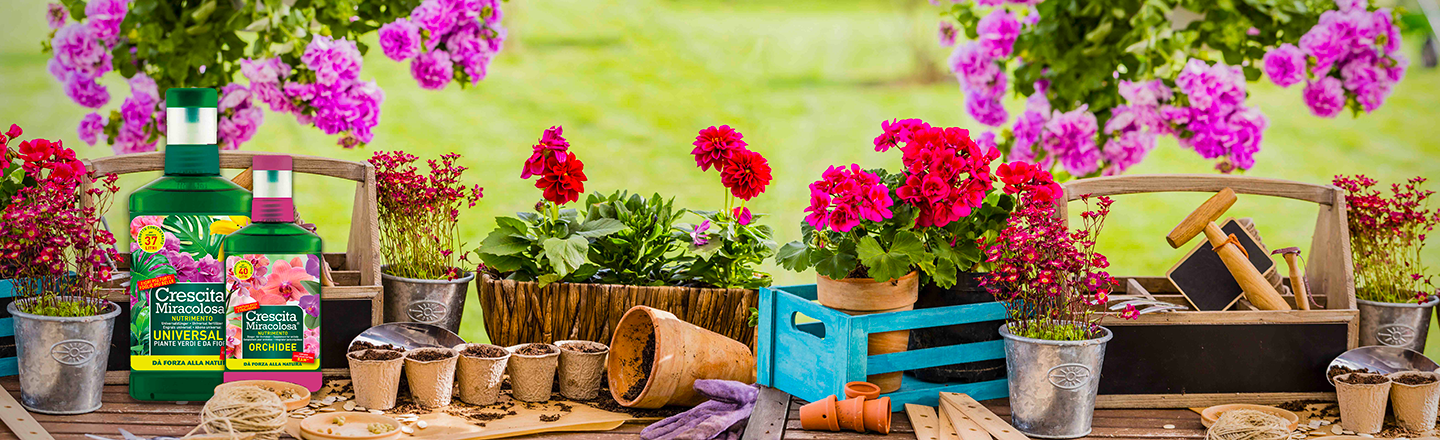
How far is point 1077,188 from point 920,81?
16.9 ft

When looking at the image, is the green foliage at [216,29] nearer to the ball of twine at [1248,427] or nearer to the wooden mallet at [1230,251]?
the wooden mallet at [1230,251]

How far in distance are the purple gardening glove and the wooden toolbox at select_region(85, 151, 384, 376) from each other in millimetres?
584

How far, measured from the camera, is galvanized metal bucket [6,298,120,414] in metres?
1.61

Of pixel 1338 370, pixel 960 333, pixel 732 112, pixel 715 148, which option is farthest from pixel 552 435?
pixel 732 112

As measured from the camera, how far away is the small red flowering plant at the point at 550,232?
1.86 m

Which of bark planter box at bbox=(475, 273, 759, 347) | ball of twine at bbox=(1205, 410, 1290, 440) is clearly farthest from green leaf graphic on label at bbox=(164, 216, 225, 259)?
ball of twine at bbox=(1205, 410, 1290, 440)

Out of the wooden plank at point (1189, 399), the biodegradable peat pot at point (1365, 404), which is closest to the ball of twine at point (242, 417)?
the wooden plank at point (1189, 399)

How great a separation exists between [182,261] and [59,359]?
0.23 meters

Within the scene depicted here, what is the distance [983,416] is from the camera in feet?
5.45

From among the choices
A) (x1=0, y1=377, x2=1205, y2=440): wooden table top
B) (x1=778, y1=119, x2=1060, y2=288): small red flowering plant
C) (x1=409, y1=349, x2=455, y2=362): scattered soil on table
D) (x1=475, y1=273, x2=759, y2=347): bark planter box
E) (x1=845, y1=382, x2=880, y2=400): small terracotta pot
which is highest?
(x1=778, y1=119, x2=1060, y2=288): small red flowering plant

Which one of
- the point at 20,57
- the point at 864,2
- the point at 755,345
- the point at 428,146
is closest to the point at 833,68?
the point at 864,2

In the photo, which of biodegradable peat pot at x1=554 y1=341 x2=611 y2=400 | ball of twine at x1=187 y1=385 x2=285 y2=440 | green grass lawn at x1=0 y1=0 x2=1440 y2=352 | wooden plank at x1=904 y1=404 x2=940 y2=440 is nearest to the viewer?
ball of twine at x1=187 y1=385 x2=285 y2=440

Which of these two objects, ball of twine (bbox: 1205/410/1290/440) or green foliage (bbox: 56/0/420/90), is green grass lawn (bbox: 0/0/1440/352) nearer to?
green foliage (bbox: 56/0/420/90)

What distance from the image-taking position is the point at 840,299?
1.70 metres
